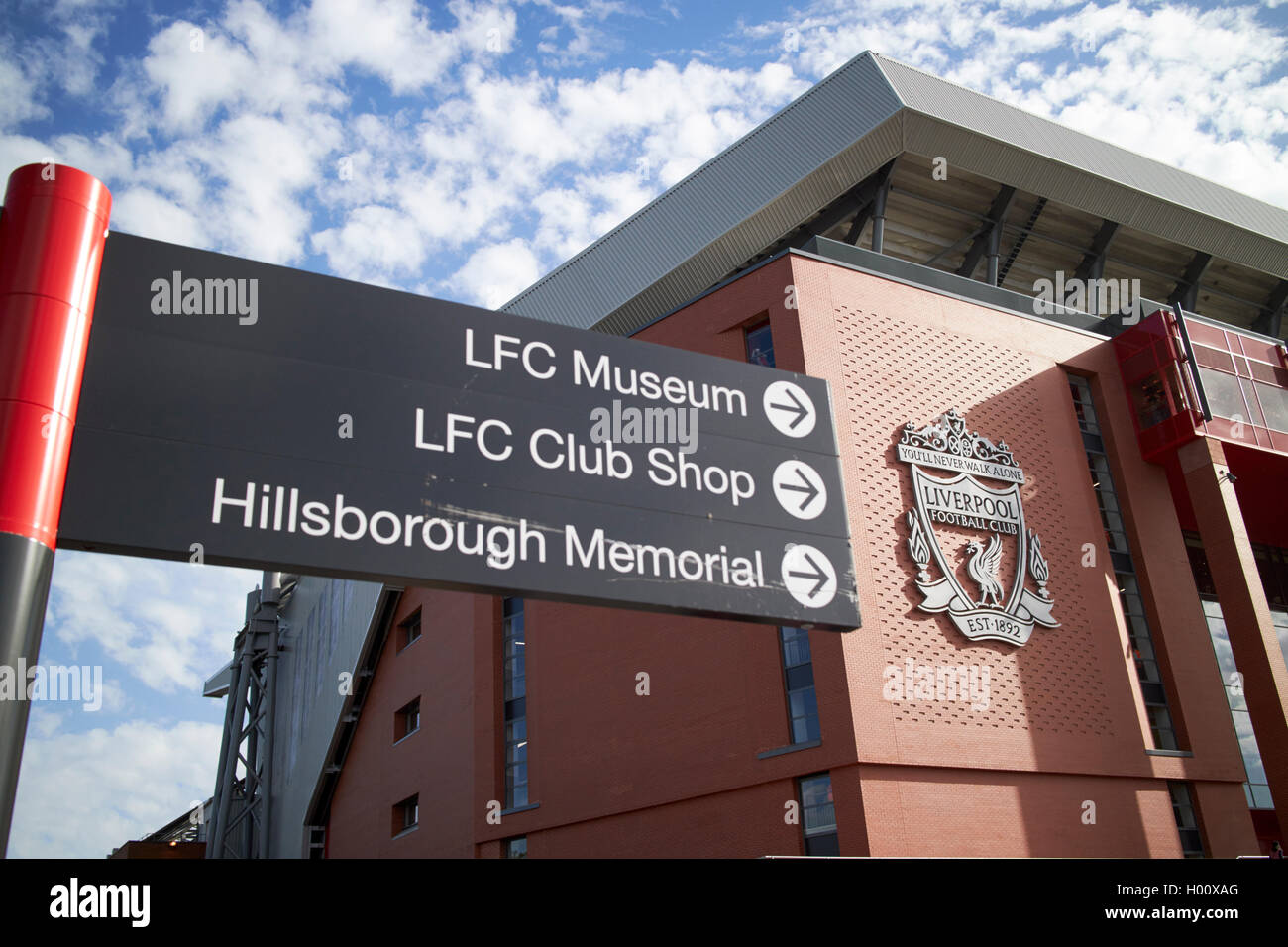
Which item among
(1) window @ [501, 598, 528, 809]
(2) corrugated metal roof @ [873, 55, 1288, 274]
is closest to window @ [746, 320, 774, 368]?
(2) corrugated metal roof @ [873, 55, 1288, 274]

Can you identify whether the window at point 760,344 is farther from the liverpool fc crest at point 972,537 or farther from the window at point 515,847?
the window at point 515,847

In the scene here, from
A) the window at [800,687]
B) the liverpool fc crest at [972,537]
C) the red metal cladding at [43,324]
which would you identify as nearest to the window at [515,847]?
the window at [800,687]

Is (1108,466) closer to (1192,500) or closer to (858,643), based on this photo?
(1192,500)

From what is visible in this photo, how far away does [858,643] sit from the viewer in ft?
61.7

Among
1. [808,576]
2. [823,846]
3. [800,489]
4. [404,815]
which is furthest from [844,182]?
[808,576]

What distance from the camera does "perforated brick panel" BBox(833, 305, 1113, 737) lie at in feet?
63.8

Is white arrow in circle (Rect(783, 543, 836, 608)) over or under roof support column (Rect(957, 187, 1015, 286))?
under

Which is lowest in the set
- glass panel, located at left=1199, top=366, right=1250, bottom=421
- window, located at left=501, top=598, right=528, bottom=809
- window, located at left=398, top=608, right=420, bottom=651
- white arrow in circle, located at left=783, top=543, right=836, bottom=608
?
white arrow in circle, located at left=783, top=543, right=836, bottom=608

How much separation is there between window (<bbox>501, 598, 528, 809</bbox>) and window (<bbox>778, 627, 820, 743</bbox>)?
8.31 meters

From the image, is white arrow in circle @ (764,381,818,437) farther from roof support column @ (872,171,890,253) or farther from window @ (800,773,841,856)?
roof support column @ (872,171,890,253)

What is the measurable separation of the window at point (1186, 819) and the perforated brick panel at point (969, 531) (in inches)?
81.4

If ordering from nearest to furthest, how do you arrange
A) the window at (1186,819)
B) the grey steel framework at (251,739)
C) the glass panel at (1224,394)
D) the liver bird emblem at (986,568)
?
1. the liver bird emblem at (986,568)
2. the window at (1186,819)
3. the glass panel at (1224,394)
4. the grey steel framework at (251,739)

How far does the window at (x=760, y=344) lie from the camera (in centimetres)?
2262
